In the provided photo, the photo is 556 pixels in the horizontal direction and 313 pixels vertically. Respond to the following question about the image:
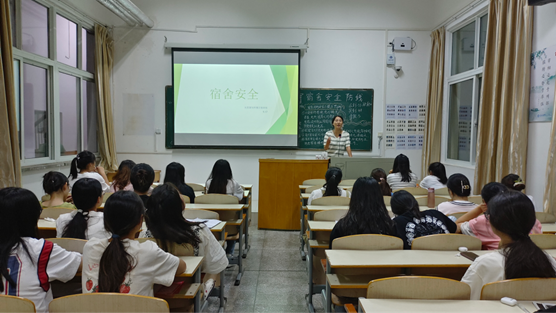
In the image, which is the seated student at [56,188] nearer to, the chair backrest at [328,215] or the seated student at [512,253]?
the chair backrest at [328,215]

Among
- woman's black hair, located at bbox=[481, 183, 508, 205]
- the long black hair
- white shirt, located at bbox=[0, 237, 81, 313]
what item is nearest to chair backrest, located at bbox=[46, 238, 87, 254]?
white shirt, located at bbox=[0, 237, 81, 313]

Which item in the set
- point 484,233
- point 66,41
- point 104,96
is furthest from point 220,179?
point 66,41

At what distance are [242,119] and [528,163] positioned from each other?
4.28 m

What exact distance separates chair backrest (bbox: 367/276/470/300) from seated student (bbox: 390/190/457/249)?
0.76m

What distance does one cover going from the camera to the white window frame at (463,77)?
5.23 metres

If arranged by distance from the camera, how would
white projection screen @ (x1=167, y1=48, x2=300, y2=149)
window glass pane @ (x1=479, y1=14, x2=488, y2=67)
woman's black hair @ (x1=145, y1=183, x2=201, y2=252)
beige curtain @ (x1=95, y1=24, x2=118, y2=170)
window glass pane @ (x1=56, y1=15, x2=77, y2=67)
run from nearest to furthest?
woman's black hair @ (x1=145, y1=183, x2=201, y2=252) → window glass pane @ (x1=479, y1=14, x2=488, y2=67) → window glass pane @ (x1=56, y1=15, x2=77, y2=67) → beige curtain @ (x1=95, y1=24, x2=118, y2=170) → white projection screen @ (x1=167, y1=48, x2=300, y2=149)

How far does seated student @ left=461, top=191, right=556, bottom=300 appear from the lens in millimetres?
1520

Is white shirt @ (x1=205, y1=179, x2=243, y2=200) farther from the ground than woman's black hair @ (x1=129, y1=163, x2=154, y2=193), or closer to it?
closer to it

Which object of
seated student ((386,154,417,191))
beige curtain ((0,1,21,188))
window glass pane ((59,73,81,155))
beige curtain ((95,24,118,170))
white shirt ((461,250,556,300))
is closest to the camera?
white shirt ((461,250,556,300))

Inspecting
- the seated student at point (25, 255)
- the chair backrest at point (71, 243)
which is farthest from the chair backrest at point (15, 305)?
the chair backrest at point (71, 243)

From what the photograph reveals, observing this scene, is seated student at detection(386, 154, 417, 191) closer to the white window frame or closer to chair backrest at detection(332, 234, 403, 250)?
the white window frame

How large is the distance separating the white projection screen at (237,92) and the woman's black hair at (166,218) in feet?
15.0

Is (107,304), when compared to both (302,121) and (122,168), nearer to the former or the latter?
(122,168)

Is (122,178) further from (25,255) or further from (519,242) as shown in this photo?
(519,242)
